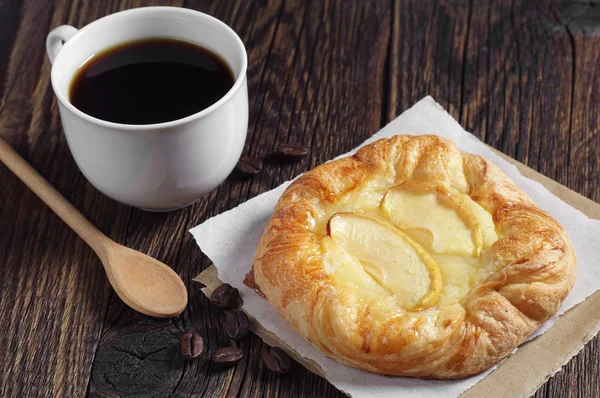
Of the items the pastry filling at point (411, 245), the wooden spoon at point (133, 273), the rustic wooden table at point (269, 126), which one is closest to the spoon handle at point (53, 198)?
the wooden spoon at point (133, 273)

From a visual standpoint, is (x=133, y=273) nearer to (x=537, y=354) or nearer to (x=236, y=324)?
(x=236, y=324)

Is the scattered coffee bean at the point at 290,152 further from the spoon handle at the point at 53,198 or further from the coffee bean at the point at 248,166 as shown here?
the spoon handle at the point at 53,198

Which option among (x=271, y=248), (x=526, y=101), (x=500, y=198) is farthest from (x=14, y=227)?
(x=526, y=101)

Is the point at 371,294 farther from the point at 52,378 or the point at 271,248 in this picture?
the point at 52,378

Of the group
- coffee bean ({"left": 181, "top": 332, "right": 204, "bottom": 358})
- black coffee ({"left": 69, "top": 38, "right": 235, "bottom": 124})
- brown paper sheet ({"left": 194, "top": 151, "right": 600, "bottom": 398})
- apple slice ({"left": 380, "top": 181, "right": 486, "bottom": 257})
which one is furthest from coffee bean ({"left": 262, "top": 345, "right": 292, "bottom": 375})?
black coffee ({"left": 69, "top": 38, "right": 235, "bottom": 124})

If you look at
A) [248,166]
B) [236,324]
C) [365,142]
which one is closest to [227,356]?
[236,324]

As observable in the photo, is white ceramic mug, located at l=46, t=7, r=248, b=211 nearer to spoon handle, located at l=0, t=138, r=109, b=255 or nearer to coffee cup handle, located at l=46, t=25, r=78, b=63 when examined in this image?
coffee cup handle, located at l=46, t=25, r=78, b=63
